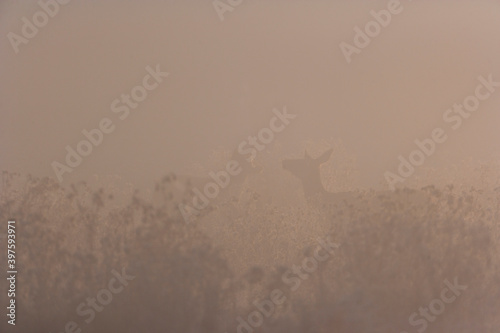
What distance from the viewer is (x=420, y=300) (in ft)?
8.98

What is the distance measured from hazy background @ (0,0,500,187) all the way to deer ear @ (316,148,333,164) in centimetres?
9

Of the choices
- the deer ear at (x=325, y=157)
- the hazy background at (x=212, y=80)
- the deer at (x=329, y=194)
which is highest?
the hazy background at (x=212, y=80)

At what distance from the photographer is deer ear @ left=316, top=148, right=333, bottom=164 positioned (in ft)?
8.84

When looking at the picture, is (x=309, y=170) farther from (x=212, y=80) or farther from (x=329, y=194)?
(x=212, y=80)

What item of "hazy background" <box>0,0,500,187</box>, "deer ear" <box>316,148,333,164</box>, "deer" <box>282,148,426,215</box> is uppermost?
"hazy background" <box>0,0,500,187</box>

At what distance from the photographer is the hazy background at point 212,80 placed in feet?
8.72

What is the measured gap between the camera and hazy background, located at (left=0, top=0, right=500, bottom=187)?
266 centimetres

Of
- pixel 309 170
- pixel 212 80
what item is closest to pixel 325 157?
pixel 309 170

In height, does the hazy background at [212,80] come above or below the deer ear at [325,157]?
above

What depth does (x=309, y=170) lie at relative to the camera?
2.70 metres

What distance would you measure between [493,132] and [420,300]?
98cm

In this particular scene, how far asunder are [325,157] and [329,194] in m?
0.20

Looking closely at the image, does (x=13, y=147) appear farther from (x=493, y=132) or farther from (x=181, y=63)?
(x=493, y=132)

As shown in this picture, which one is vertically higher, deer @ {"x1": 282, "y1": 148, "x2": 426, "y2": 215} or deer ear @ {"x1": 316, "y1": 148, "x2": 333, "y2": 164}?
deer ear @ {"x1": 316, "y1": 148, "x2": 333, "y2": 164}
